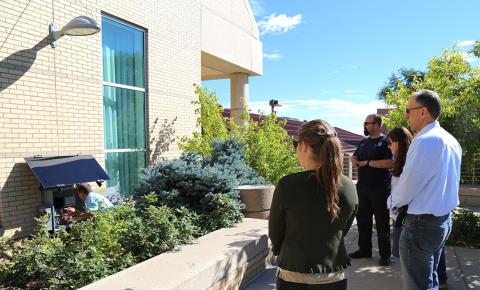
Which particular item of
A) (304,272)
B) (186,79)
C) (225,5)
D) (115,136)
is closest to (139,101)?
(115,136)

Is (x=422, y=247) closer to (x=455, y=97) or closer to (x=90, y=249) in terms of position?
(x=90, y=249)

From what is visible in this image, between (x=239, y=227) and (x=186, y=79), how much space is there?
206 inches

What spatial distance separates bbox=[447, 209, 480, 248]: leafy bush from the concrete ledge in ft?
10.8

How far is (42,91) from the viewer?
5766mm

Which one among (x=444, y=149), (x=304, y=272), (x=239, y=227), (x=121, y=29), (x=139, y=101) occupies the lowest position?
(x=239, y=227)

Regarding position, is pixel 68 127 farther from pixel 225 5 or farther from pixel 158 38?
pixel 225 5

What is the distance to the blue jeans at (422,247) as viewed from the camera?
9.64 feet

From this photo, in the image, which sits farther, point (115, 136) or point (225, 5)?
point (225, 5)

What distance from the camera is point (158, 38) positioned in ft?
27.1

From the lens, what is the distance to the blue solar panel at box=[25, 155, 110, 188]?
543 cm

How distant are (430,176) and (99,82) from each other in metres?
5.69

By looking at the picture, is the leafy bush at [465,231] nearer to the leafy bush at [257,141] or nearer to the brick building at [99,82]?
the leafy bush at [257,141]

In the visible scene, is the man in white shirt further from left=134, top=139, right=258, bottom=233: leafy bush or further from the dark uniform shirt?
left=134, top=139, right=258, bottom=233: leafy bush

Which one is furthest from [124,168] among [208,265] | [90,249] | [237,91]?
[237,91]
